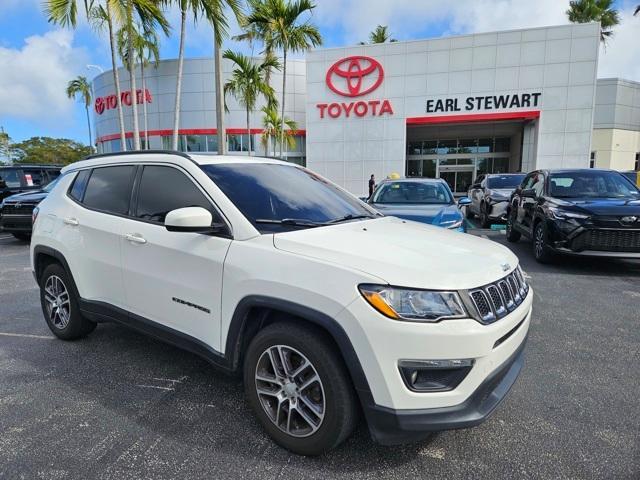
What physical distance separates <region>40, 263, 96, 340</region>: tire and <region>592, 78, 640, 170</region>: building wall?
37.3m

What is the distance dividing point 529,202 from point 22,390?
8368 mm

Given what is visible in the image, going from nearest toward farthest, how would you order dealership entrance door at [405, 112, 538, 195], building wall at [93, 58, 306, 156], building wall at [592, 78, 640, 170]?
dealership entrance door at [405, 112, 538, 195] < building wall at [93, 58, 306, 156] < building wall at [592, 78, 640, 170]

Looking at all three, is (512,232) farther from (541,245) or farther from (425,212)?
(425,212)

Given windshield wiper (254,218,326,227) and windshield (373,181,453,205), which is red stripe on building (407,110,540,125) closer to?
windshield (373,181,453,205)

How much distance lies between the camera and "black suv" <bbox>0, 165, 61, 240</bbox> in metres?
10.0

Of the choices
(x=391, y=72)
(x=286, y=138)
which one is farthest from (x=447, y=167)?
(x=286, y=138)

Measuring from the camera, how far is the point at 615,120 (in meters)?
31.5

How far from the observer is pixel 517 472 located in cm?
222

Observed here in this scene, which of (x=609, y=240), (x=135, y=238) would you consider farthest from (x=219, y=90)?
(x=609, y=240)

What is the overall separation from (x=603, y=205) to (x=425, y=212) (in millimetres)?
2787

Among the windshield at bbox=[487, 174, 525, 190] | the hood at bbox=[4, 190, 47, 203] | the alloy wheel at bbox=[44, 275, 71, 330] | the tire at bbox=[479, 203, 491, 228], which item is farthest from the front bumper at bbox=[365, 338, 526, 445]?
the windshield at bbox=[487, 174, 525, 190]

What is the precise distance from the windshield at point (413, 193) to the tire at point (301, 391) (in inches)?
220

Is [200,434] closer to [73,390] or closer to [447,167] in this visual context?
[73,390]

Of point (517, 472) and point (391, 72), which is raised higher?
point (391, 72)
